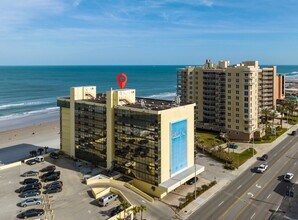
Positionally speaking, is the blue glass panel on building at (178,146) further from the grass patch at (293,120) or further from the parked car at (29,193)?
the grass patch at (293,120)

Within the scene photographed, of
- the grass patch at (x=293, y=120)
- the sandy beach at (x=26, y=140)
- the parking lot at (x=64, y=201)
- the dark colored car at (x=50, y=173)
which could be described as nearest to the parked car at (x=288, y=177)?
the parking lot at (x=64, y=201)

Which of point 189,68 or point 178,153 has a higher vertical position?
point 189,68

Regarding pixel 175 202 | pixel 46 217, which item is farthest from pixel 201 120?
pixel 46 217

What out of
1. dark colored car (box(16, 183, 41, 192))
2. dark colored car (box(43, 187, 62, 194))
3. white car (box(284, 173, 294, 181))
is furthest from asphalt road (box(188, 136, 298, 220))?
dark colored car (box(16, 183, 41, 192))

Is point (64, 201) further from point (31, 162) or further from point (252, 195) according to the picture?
point (252, 195)

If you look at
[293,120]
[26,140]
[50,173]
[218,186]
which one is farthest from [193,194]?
[293,120]

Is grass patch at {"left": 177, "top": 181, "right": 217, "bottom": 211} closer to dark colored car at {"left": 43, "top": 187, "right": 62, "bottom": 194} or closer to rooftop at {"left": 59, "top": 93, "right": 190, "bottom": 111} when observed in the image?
rooftop at {"left": 59, "top": 93, "right": 190, "bottom": 111}

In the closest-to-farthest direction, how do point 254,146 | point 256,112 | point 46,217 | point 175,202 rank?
point 46,217 → point 175,202 → point 254,146 → point 256,112

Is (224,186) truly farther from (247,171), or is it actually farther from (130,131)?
(130,131)
